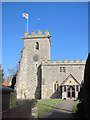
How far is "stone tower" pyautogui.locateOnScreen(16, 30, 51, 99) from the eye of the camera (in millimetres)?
31859

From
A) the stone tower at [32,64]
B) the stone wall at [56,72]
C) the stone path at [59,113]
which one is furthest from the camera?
the stone tower at [32,64]

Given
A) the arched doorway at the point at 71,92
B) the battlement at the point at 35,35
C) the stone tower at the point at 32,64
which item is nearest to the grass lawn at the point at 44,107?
the arched doorway at the point at 71,92

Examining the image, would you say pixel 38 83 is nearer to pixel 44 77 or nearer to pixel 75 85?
pixel 44 77

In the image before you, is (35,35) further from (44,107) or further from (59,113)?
(59,113)

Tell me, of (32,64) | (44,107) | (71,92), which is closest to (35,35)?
(32,64)

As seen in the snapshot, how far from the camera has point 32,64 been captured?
3322cm

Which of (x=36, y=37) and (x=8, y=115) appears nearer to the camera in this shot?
(x=8, y=115)

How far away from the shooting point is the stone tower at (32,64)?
105 ft

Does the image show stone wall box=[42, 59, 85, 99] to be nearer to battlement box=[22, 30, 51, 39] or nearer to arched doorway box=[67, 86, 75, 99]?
arched doorway box=[67, 86, 75, 99]

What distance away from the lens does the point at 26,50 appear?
34.3 meters

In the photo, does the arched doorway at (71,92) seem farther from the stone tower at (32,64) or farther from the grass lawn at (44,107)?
the grass lawn at (44,107)

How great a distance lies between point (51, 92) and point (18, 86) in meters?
6.90

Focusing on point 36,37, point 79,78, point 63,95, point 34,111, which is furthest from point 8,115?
point 36,37

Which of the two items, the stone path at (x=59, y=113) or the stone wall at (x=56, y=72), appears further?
the stone wall at (x=56, y=72)
